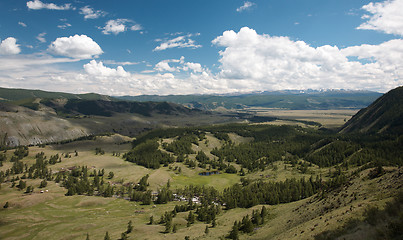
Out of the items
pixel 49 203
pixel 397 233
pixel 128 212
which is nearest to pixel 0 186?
pixel 49 203

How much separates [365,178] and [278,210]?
127ft

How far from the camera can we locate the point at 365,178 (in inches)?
2953

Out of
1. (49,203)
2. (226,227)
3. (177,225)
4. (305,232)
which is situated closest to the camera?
(305,232)

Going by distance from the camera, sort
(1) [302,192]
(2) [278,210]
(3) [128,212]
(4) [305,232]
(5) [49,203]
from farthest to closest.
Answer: (5) [49,203]
(3) [128,212]
(1) [302,192]
(2) [278,210]
(4) [305,232]

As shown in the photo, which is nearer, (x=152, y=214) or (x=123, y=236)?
(x=123, y=236)

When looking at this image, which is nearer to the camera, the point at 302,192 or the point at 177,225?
the point at 177,225

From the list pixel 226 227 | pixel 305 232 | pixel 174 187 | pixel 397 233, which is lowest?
pixel 174 187

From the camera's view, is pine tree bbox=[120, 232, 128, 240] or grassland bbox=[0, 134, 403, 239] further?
pine tree bbox=[120, 232, 128, 240]

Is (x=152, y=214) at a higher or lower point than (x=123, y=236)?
lower

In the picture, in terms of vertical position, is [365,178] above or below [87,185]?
above

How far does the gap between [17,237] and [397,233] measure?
143 metres

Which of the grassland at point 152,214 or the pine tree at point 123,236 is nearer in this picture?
the grassland at point 152,214

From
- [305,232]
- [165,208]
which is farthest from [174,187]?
[305,232]

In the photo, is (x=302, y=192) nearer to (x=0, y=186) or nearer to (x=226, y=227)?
(x=226, y=227)
